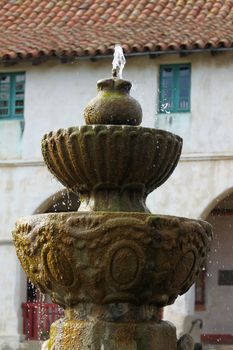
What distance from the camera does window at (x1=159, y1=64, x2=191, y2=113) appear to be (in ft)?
76.5

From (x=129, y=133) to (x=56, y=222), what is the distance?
854 millimetres

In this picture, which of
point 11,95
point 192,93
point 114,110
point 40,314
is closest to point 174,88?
point 192,93

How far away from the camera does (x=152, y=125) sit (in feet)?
76.4

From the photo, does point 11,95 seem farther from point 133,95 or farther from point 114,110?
point 114,110

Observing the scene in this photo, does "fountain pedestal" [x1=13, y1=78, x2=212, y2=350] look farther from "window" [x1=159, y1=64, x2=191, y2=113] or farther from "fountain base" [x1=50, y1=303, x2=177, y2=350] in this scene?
"window" [x1=159, y1=64, x2=191, y2=113]

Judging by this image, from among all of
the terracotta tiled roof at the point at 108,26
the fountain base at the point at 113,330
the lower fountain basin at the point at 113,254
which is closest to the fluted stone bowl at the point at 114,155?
the lower fountain basin at the point at 113,254

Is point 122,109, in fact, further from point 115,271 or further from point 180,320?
point 180,320

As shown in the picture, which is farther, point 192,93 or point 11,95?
point 11,95

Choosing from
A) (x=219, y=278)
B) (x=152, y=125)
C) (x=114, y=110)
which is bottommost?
(x=219, y=278)

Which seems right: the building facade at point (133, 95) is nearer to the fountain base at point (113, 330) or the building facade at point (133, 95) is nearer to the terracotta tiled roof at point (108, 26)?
the terracotta tiled roof at point (108, 26)

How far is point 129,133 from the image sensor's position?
9344mm

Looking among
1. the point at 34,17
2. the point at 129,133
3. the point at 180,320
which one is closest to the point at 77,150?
the point at 129,133

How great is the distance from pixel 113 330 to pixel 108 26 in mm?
15847

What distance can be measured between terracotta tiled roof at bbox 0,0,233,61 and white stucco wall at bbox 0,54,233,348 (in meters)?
0.45
